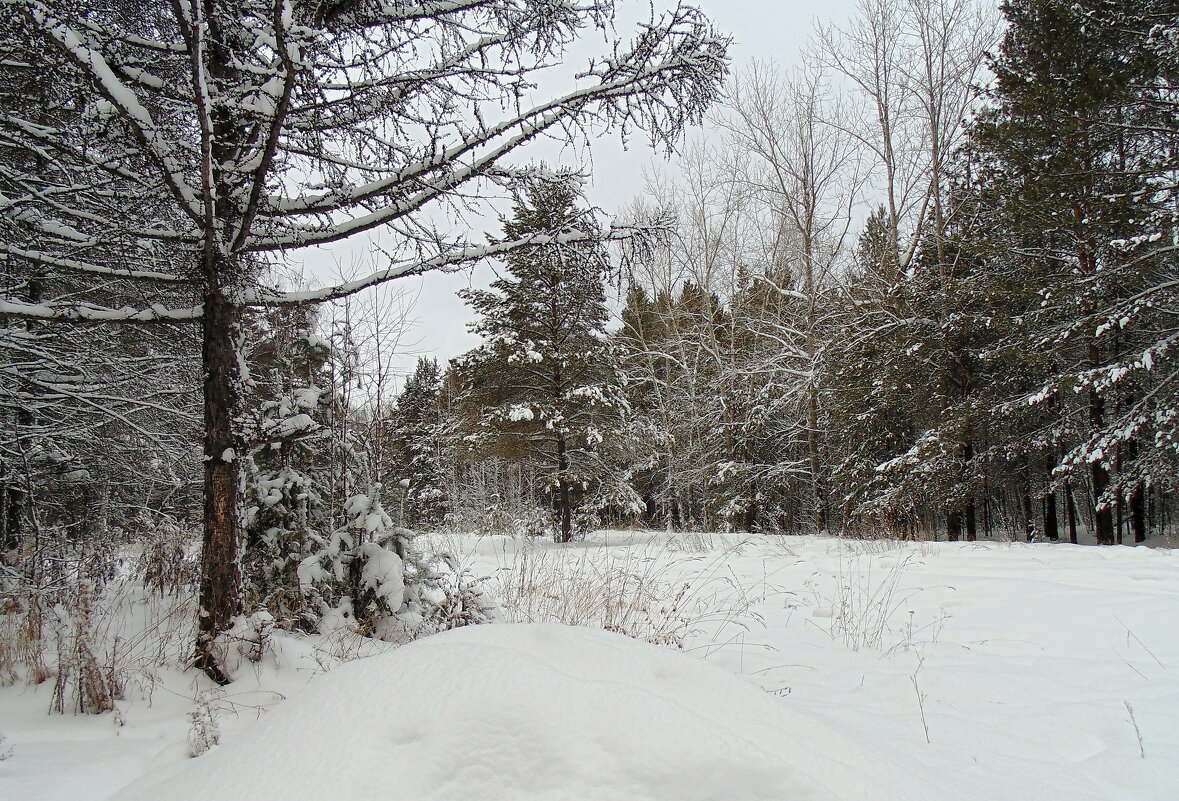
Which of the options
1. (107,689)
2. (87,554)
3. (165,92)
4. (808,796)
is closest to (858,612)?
(808,796)

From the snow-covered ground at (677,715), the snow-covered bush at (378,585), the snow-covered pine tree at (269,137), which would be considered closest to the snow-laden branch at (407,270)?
the snow-covered pine tree at (269,137)

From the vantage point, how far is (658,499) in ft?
66.6

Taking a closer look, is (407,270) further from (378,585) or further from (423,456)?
(423,456)

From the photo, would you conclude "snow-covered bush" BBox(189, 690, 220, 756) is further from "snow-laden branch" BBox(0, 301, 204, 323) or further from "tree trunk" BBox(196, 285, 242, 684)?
"snow-laden branch" BBox(0, 301, 204, 323)

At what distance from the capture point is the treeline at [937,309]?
32.0 ft

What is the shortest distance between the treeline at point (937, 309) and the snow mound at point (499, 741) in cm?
858

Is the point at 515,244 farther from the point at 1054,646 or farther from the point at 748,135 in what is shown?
the point at 748,135

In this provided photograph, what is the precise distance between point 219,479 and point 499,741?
249 centimetres

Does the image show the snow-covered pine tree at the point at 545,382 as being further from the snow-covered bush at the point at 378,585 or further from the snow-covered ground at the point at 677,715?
the snow-covered ground at the point at 677,715

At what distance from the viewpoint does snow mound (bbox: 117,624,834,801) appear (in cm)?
115

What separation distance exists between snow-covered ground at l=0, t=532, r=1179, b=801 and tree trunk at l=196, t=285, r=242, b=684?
358mm

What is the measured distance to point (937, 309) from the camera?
12.5m

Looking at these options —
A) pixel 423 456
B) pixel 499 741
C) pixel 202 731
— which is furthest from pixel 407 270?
pixel 423 456

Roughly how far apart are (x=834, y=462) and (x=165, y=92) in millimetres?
18948
